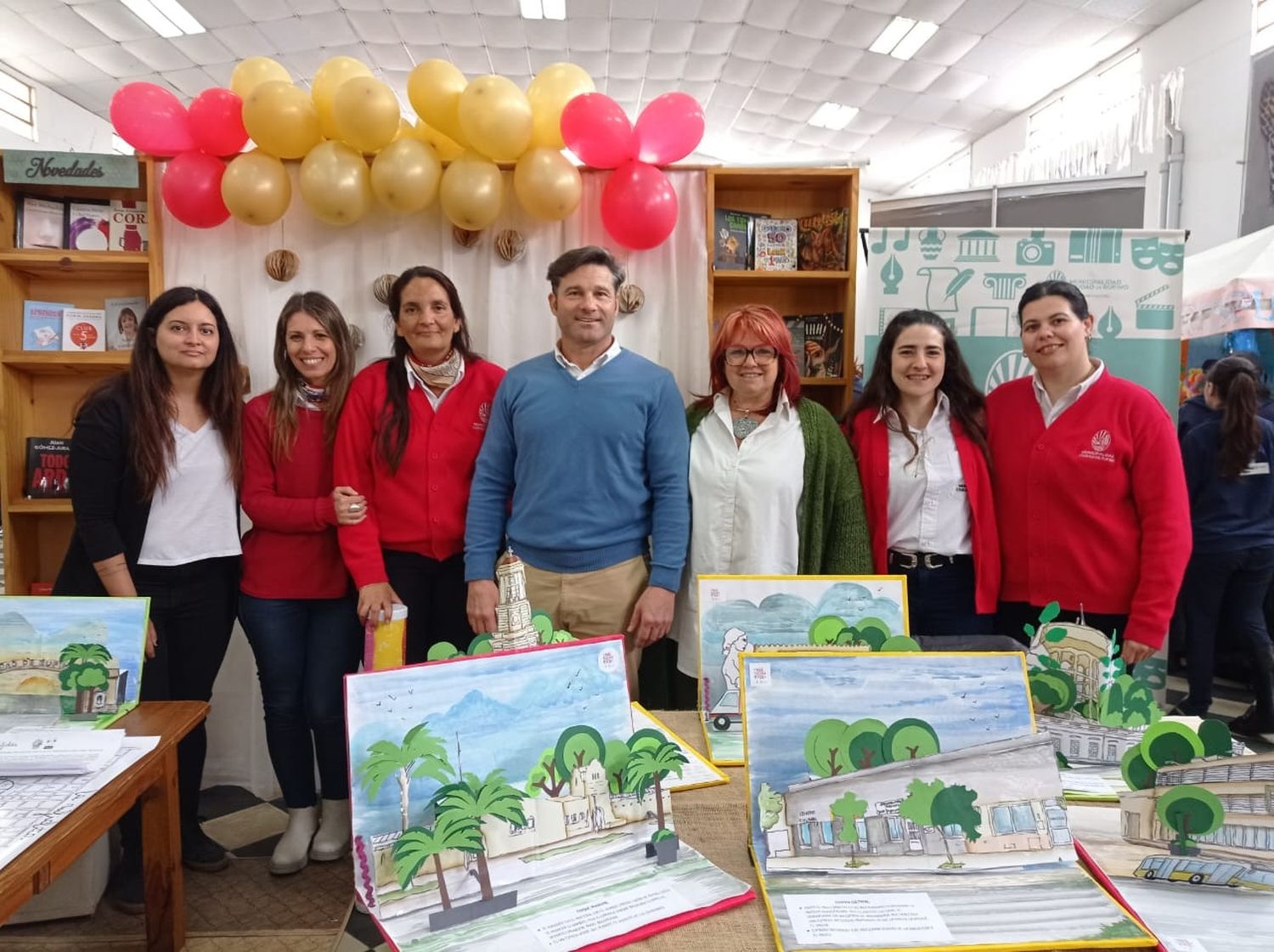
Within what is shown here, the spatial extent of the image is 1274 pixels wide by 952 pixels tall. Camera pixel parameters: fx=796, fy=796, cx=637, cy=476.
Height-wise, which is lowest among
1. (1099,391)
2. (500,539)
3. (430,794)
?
(430,794)

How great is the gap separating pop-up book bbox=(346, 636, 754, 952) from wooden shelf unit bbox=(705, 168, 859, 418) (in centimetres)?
202

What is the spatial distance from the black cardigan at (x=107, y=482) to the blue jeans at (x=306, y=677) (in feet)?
1.13

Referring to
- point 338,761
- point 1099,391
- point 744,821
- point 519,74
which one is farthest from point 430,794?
point 519,74

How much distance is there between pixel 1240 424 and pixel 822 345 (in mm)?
1953

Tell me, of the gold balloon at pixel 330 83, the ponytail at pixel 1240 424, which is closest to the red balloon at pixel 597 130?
the gold balloon at pixel 330 83

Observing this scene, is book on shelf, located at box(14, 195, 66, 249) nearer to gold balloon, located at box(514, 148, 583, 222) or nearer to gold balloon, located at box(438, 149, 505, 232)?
gold balloon, located at box(438, 149, 505, 232)

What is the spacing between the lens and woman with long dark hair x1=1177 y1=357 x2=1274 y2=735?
340 centimetres

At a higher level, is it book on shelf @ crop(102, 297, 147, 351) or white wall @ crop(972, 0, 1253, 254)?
white wall @ crop(972, 0, 1253, 254)

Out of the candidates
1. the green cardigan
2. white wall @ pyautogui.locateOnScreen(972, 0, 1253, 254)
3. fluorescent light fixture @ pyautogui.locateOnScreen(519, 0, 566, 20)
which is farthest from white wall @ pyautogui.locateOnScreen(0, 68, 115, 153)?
white wall @ pyautogui.locateOnScreen(972, 0, 1253, 254)

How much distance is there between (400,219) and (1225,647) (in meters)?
4.55

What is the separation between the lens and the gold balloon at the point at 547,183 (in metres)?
2.57

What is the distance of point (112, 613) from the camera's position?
1525 mm

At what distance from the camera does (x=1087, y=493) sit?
204 centimetres

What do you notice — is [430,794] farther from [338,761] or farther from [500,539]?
[338,761]
